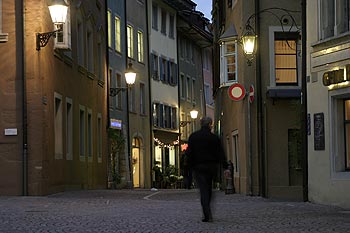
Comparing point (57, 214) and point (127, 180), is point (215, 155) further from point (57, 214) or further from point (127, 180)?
point (127, 180)

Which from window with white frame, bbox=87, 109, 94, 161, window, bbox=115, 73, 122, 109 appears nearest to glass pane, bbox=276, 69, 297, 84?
window with white frame, bbox=87, 109, 94, 161

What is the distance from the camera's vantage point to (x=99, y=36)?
39.4m

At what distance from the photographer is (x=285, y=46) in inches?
1178

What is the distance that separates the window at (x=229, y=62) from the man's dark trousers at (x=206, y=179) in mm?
17939

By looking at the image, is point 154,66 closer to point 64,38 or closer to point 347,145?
point 64,38

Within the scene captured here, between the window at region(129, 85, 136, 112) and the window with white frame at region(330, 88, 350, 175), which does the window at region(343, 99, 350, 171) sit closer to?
the window with white frame at region(330, 88, 350, 175)

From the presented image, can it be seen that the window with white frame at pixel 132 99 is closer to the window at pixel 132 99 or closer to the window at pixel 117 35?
the window at pixel 132 99

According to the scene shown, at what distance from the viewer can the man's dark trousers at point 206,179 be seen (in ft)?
48.9

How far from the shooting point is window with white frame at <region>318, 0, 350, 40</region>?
69.2 ft

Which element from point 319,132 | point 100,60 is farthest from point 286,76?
point 100,60

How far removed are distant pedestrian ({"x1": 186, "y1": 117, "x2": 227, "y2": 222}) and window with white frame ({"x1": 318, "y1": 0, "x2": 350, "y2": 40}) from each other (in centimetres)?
706

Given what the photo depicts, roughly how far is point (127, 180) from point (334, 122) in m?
27.0

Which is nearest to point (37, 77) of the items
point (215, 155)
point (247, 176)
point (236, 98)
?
point (236, 98)

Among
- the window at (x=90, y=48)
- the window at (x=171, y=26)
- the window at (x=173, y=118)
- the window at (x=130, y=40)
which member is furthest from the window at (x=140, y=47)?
the window at (x=90, y=48)
